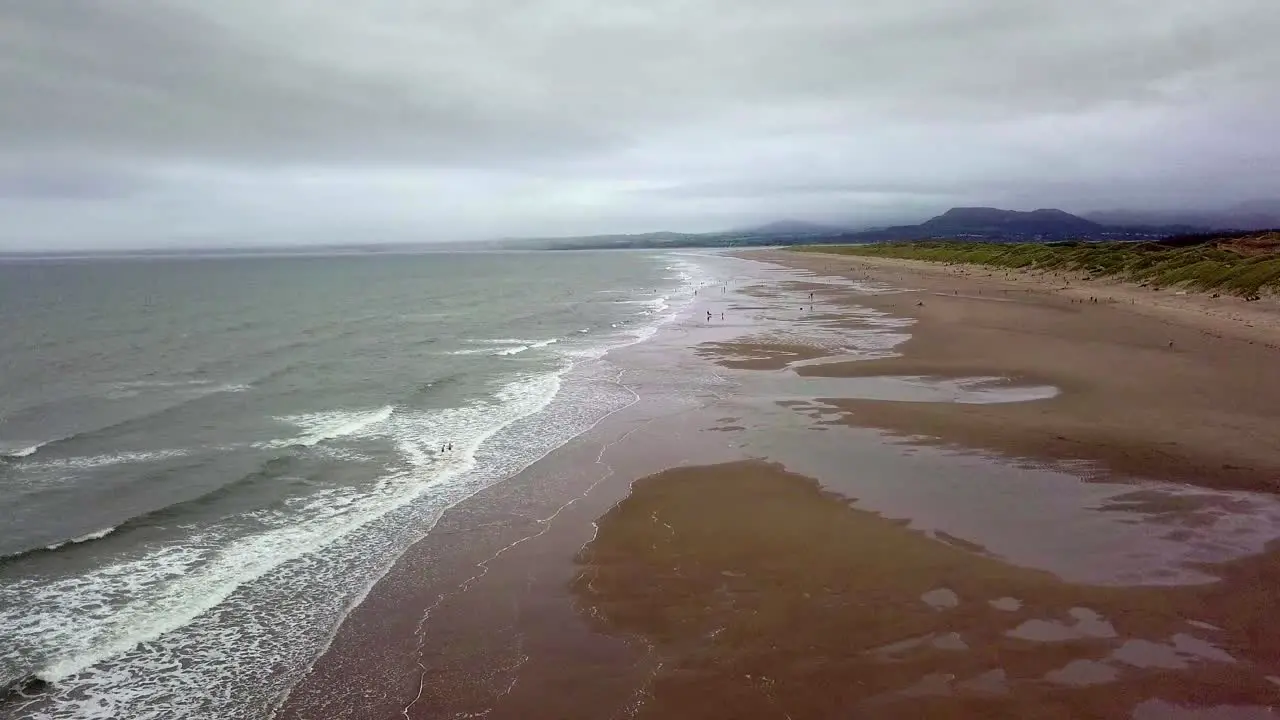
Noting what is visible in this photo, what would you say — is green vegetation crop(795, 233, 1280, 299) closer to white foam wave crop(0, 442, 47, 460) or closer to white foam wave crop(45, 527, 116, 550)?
white foam wave crop(45, 527, 116, 550)

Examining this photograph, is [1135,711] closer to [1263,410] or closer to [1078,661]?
[1078,661]

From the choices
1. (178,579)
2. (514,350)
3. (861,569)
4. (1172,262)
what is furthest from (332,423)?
(1172,262)

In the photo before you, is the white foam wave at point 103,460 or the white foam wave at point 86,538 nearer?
the white foam wave at point 86,538

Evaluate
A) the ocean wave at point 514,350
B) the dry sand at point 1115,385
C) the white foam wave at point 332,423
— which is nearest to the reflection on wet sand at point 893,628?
the dry sand at point 1115,385

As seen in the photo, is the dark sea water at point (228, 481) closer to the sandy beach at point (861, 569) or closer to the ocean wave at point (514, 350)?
the ocean wave at point (514, 350)

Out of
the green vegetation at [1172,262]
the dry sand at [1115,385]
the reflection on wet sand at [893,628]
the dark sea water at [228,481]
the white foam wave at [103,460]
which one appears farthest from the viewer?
the green vegetation at [1172,262]

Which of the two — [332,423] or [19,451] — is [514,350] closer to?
[332,423]

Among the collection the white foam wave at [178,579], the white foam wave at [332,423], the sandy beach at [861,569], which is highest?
the sandy beach at [861,569]
